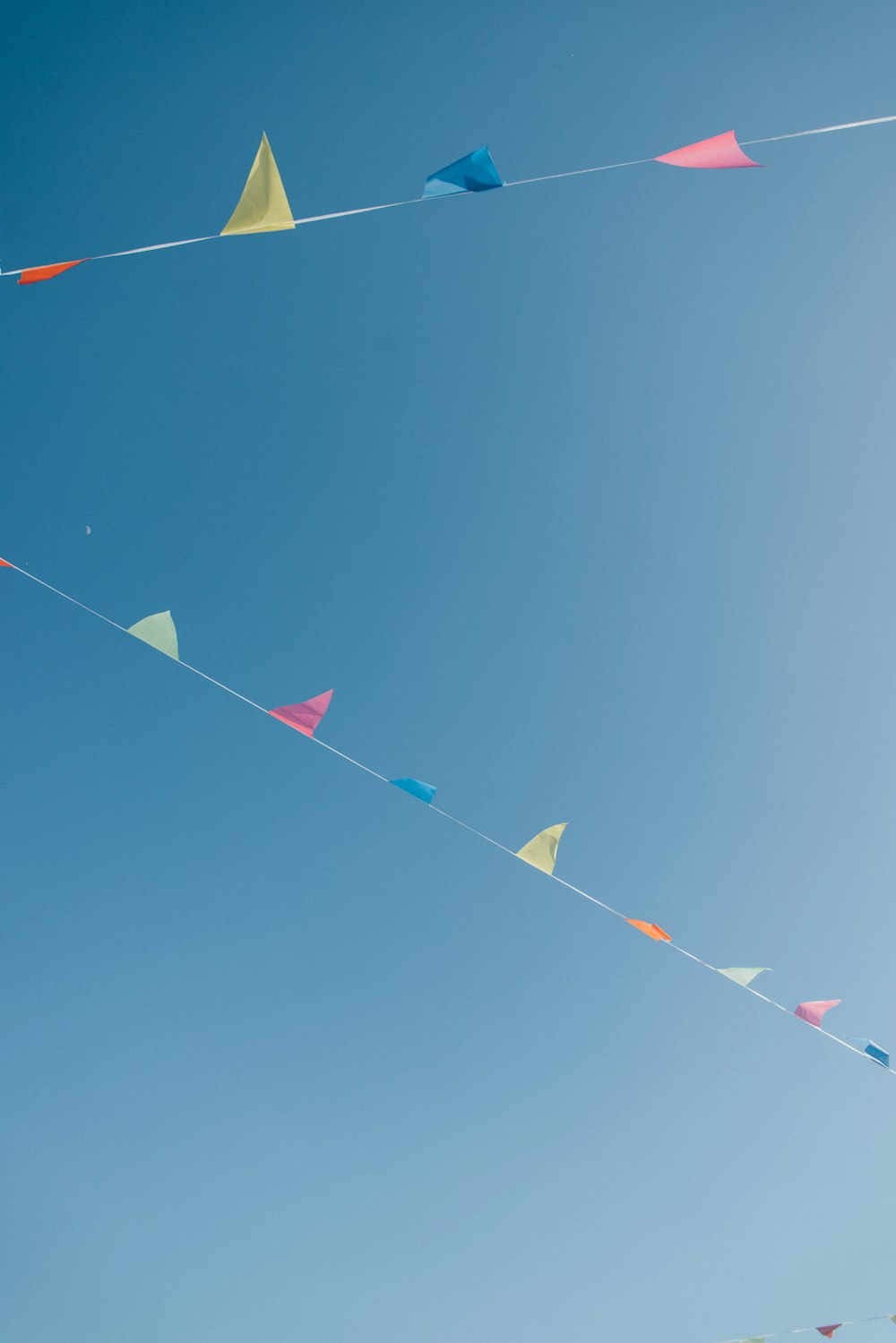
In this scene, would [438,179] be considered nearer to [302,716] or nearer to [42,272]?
[42,272]

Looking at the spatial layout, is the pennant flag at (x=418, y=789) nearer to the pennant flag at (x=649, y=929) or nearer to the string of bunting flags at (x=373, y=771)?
the string of bunting flags at (x=373, y=771)

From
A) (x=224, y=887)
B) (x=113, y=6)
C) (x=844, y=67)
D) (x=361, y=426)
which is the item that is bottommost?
(x=224, y=887)

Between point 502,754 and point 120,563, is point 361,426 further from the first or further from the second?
point 502,754

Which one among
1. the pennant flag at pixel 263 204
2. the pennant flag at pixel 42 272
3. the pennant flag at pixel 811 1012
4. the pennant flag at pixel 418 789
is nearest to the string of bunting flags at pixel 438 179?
the pennant flag at pixel 263 204

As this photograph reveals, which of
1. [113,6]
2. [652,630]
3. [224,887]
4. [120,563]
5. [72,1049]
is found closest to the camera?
[113,6]

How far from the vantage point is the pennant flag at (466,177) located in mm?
2143

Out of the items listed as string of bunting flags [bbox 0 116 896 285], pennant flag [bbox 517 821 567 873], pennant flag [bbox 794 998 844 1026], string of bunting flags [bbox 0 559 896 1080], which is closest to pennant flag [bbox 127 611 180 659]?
string of bunting flags [bbox 0 559 896 1080]

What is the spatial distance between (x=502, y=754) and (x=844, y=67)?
8.67 feet

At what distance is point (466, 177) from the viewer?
2.17 metres

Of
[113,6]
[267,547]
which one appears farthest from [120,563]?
[113,6]

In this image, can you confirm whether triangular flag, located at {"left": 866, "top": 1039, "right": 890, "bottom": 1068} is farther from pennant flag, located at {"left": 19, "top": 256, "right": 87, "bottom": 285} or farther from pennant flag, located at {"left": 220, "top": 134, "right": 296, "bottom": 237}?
pennant flag, located at {"left": 19, "top": 256, "right": 87, "bottom": 285}

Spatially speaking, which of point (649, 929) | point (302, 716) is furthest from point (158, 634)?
point (649, 929)

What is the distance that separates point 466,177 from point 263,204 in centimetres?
49

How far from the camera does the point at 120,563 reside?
10.7 feet
